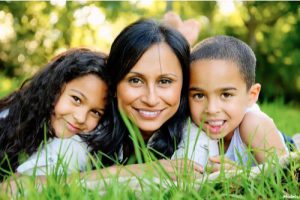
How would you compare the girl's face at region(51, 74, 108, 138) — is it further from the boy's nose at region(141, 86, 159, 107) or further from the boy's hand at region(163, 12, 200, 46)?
the boy's hand at region(163, 12, 200, 46)

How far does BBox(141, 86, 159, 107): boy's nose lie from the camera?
2777 mm

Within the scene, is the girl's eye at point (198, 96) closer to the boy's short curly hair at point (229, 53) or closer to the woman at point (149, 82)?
the woman at point (149, 82)

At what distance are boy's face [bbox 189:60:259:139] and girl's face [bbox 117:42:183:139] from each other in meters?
0.13

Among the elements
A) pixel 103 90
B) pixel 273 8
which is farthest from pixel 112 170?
pixel 273 8

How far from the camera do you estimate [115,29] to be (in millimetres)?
12148

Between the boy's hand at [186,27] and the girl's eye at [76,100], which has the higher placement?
the boy's hand at [186,27]

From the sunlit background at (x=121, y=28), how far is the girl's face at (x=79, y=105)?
174cm

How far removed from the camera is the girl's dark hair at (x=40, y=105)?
301 centimetres

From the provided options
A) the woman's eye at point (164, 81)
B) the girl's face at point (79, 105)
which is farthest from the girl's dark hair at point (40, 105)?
the woman's eye at point (164, 81)

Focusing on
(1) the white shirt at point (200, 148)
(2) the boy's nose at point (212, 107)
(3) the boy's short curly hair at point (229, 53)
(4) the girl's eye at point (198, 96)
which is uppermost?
(3) the boy's short curly hair at point (229, 53)

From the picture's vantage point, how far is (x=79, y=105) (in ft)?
9.77

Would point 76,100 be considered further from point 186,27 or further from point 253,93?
point 186,27

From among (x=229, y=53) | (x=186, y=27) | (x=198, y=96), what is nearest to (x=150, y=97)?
(x=198, y=96)

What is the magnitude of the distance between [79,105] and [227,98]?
0.85 metres
